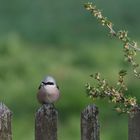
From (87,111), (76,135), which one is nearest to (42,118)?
(87,111)

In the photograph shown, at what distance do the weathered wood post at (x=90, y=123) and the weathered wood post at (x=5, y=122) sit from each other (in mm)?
422

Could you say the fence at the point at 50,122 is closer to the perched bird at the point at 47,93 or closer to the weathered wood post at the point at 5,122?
the weathered wood post at the point at 5,122

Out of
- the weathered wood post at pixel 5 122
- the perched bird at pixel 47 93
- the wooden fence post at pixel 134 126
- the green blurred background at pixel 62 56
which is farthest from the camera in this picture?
the green blurred background at pixel 62 56

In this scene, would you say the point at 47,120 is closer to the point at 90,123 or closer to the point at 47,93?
the point at 90,123

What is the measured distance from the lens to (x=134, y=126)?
455cm

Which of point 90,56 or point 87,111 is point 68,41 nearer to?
point 90,56

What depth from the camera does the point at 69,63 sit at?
10188 millimetres

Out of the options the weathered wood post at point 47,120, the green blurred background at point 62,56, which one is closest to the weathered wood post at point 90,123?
the weathered wood post at point 47,120

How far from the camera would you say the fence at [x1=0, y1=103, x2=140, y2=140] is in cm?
441

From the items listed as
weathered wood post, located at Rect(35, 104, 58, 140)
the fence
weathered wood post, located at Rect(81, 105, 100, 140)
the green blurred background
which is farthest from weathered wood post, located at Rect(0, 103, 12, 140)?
the green blurred background

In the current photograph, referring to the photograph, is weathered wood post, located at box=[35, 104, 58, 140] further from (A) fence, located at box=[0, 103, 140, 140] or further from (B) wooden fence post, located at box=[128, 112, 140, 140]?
(B) wooden fence post, located at box=[128, 112, 140, 140]

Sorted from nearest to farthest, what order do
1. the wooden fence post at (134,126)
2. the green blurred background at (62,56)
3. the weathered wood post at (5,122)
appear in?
the weathered wood post at (5,122) < the wooden fence post at (134,126) < the green blurred background at (62,56)

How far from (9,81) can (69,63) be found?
105 cm

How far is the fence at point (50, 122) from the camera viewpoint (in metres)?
4.41
